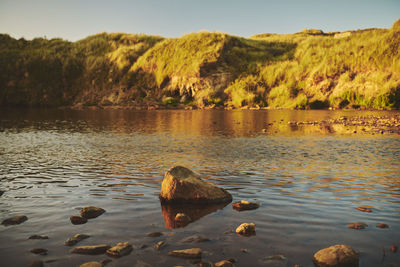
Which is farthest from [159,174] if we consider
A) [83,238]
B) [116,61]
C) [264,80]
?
[116,61]

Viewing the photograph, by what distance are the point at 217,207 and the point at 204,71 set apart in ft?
179

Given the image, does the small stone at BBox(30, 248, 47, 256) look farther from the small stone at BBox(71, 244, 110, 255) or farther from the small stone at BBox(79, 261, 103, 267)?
the small stone at BBox(79, 261, 103, 267)

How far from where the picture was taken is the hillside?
46.5 m

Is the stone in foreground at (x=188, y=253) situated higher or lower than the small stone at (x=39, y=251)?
higher

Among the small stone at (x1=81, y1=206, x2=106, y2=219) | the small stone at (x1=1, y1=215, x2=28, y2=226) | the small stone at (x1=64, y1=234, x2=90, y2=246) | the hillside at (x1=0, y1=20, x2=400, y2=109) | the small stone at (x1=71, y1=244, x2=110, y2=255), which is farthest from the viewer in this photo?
the hillside at (x1=0, y1=20, x2=400, y2=109)

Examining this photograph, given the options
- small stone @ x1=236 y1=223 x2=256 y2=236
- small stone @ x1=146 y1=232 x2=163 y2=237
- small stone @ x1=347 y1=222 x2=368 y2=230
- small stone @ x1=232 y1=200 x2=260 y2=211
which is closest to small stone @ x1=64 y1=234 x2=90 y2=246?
small stone @ x1=146 y1=232 x2=163 y2=237

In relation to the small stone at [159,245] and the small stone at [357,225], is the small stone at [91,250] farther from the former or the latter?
the small stone at [357,225]

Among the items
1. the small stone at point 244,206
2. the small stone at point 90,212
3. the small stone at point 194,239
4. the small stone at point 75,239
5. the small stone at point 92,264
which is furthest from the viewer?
the small stone at point 244,206

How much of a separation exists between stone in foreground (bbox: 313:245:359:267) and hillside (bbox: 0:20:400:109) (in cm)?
4254

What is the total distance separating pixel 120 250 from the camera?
16.3 feet

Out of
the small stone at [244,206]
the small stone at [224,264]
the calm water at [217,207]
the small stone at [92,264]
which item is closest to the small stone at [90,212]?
the calm water at [217,207]

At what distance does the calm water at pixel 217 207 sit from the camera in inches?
203

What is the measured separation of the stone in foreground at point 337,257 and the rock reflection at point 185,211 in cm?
259

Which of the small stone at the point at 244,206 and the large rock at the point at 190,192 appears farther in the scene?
the large rock at the point at 190,192
